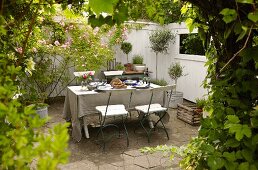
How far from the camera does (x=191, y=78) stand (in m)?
6.67

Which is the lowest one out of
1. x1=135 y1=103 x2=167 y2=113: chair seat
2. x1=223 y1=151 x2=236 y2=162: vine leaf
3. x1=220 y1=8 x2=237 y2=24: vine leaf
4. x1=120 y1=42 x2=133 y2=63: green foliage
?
x1=135 y1=103 x2=167 y2=113: chair seat

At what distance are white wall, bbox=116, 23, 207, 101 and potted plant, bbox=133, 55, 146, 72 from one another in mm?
214

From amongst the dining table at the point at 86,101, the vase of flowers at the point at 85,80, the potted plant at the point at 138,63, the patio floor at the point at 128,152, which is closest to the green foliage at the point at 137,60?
the potted plant at the point at 138,63

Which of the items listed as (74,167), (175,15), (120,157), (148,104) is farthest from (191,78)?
(74,167)

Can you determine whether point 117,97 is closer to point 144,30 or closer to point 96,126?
point 96,126

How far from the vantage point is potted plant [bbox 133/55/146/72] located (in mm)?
7715

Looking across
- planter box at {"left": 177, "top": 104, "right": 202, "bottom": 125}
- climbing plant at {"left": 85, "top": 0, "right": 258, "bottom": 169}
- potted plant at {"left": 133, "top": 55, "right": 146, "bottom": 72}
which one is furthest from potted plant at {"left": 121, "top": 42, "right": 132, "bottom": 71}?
climbing plant at {"left": 85, "top": 0, "right": 258, "bottom": 169}

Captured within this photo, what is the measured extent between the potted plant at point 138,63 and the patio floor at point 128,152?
8.95 ft

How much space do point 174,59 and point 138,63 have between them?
1183 mm

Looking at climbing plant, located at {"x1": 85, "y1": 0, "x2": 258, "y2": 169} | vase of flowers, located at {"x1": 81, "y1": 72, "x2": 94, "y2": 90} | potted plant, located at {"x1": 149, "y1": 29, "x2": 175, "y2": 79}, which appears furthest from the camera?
potted plant, located at {"x1": 149, "y1": 29, "x2": 175, "y2": 79}

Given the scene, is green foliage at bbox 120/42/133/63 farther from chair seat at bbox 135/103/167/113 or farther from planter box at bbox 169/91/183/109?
chair seat at bbox 135/103/167/113

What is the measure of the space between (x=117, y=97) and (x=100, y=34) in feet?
9.99

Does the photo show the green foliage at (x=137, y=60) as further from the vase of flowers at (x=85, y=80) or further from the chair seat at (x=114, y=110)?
the chair seat at (x=114, y=110)

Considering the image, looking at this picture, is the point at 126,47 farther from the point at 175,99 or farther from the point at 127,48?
the point at 175,99
